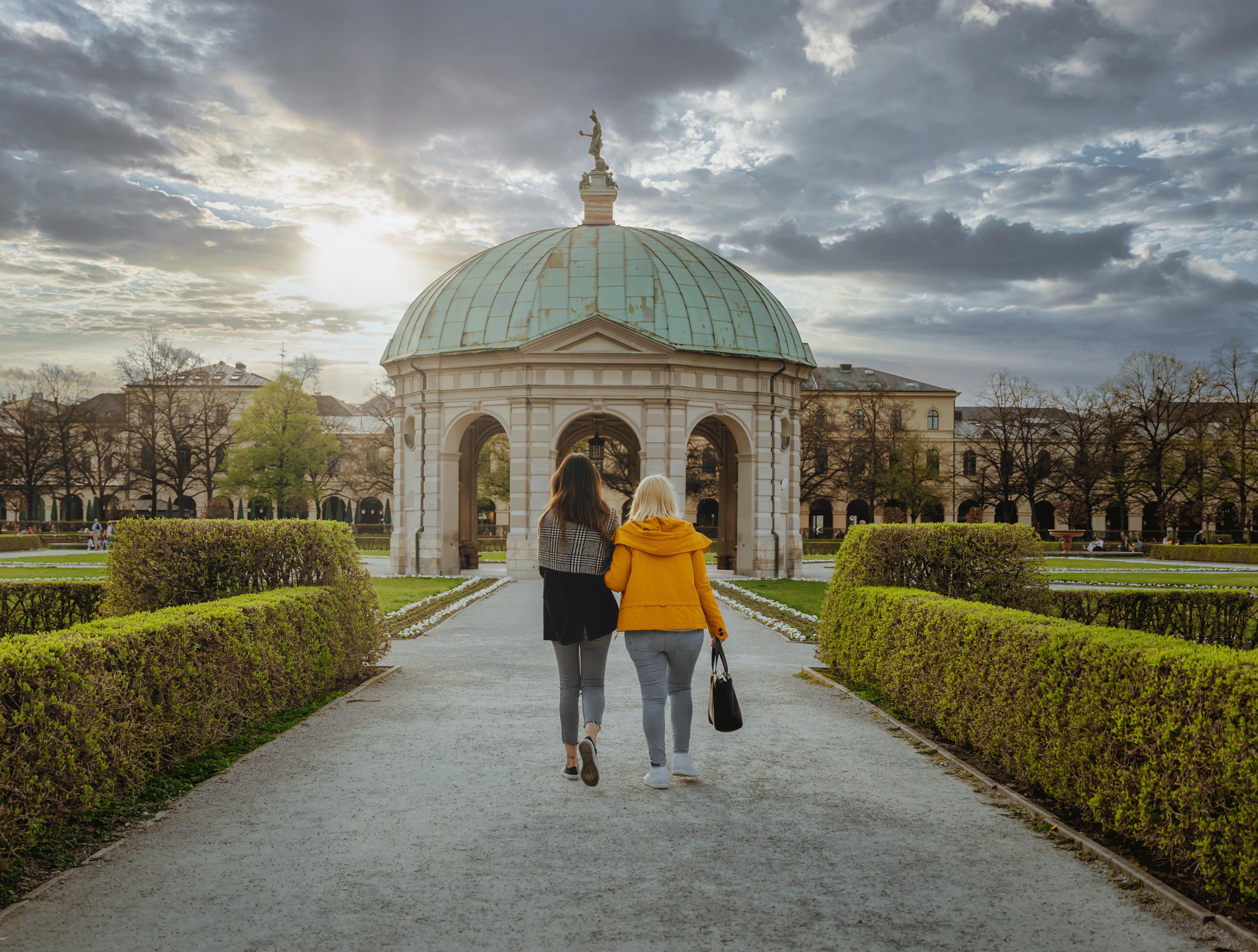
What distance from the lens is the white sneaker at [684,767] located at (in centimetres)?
723

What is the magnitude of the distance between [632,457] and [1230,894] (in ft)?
124

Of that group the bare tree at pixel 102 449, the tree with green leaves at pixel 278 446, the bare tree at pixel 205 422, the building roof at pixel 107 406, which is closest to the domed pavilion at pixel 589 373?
the tree with green leaves at pixel 278 446

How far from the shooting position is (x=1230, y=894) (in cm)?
499

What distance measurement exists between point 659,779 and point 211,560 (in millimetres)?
6729

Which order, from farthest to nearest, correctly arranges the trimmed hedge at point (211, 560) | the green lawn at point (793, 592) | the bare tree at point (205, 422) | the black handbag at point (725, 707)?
the bare tree at point (205, 422)
the green lawn at point (793, 592)
the trimmed hedge at point (211, 560)
the black handbag at point (725, 707)

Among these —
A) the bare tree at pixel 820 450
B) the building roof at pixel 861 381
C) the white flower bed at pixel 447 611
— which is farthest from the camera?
the building roof at pixel 861 381

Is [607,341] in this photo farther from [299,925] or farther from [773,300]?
[299,925]

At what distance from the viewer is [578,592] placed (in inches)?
283

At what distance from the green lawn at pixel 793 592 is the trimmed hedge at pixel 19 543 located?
1466 inches

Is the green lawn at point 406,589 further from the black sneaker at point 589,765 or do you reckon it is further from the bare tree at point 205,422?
the bare tree at point 205,422

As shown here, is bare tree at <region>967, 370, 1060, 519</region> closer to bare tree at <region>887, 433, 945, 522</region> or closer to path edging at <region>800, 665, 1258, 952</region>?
bare tree at <region>887, 433, 945, 522</region>

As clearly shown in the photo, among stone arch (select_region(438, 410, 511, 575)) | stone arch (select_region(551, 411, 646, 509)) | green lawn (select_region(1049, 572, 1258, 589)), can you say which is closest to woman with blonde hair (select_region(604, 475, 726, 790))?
stone arch (select_region(551, 411, 646, 509))

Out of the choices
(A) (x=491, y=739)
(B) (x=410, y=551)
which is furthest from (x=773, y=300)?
(A) (x=491, y=739)

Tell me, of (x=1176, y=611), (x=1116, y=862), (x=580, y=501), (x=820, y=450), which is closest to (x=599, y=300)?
(x=1176, y=611)
